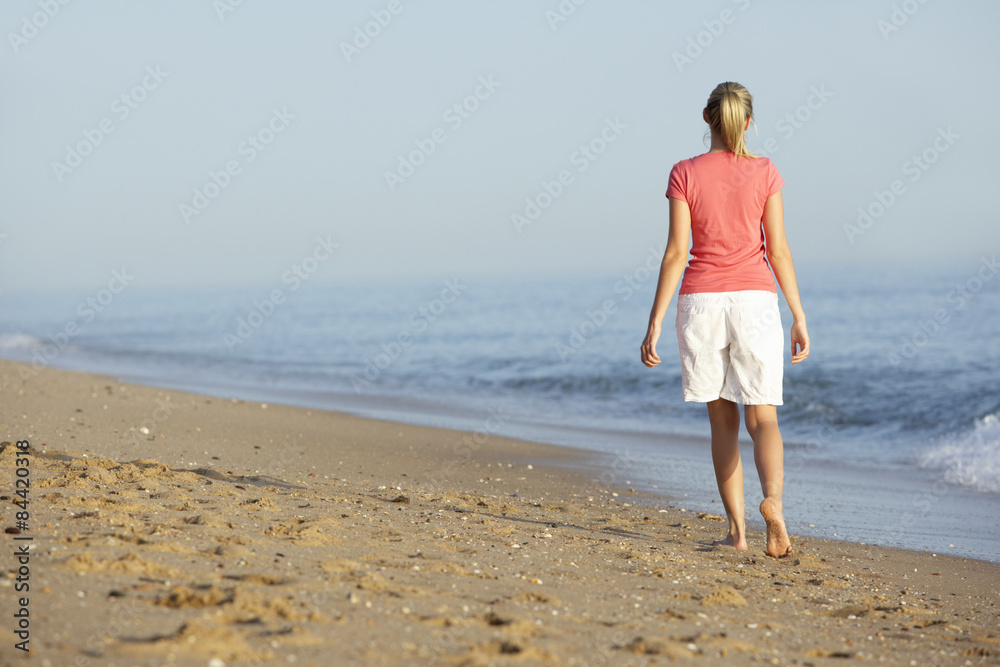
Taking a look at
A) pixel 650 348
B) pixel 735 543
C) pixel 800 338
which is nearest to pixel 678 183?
pixel 650 348

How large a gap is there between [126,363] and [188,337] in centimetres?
795

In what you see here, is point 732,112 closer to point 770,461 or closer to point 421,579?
point 770,461

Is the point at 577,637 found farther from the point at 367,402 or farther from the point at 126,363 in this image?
the point at 126,363

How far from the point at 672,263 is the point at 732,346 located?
0.43 m

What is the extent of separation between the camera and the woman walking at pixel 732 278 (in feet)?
10.6

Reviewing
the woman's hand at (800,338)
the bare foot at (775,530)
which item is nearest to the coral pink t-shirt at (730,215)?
the woman's hand at (800,338)

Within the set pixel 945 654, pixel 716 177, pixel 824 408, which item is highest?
pixel 716 177

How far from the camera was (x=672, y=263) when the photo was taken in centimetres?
334

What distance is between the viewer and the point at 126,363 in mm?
16234

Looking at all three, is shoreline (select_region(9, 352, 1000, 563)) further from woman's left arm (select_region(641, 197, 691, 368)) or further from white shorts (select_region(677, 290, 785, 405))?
woman's left arm (select_region(641, 197, 691, 368))

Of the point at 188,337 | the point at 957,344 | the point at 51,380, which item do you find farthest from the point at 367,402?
the point at 188,337

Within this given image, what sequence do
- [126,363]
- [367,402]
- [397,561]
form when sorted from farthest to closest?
[126,363] → [367,402] → [397,561]

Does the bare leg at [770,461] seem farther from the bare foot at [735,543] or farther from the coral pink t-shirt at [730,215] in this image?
the coral pink t-shirt at [730,215]

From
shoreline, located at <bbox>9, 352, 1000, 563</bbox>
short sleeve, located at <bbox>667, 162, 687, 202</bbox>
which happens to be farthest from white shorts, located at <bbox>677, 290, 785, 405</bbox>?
shoreline, located at <bbox>9, 352, 1000, 563</bbox>
